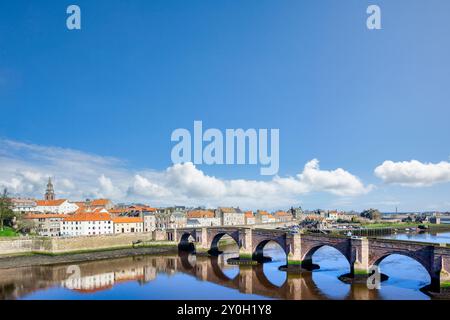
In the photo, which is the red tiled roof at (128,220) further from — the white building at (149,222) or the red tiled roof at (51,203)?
the red tiled roof at (51,203)

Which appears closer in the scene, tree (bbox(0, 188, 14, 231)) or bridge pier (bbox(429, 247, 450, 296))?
bridge pier (bbox(429, 247, 450, 296))

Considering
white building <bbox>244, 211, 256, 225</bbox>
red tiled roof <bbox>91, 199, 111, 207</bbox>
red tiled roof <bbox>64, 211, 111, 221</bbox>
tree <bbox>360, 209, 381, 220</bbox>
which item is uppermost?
red tiled roof <bbox>91, 199, 111, 207</bbox>

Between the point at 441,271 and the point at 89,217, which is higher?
the point at 89,217

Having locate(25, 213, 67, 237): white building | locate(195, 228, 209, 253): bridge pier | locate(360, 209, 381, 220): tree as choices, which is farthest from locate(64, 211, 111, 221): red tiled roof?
Result: locate(360, 209, 381, 220): tree

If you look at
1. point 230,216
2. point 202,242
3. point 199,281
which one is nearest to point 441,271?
point 199,281

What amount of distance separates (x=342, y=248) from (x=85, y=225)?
2222 inches

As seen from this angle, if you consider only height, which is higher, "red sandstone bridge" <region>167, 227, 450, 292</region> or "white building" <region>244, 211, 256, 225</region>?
"red sandstone bridge" <region>167, 227, 450, 292</region>

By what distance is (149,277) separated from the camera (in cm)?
4722

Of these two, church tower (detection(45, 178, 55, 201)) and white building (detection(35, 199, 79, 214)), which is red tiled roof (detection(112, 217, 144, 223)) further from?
church tower (detection(45, 178, 55, 201))

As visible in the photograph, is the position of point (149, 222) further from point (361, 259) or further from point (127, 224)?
point (361, 259)

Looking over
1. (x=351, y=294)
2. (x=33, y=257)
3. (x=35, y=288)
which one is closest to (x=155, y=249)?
(x=33, y=257)

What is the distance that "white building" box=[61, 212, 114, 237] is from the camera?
3110 inches

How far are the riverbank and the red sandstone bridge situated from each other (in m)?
5.37
